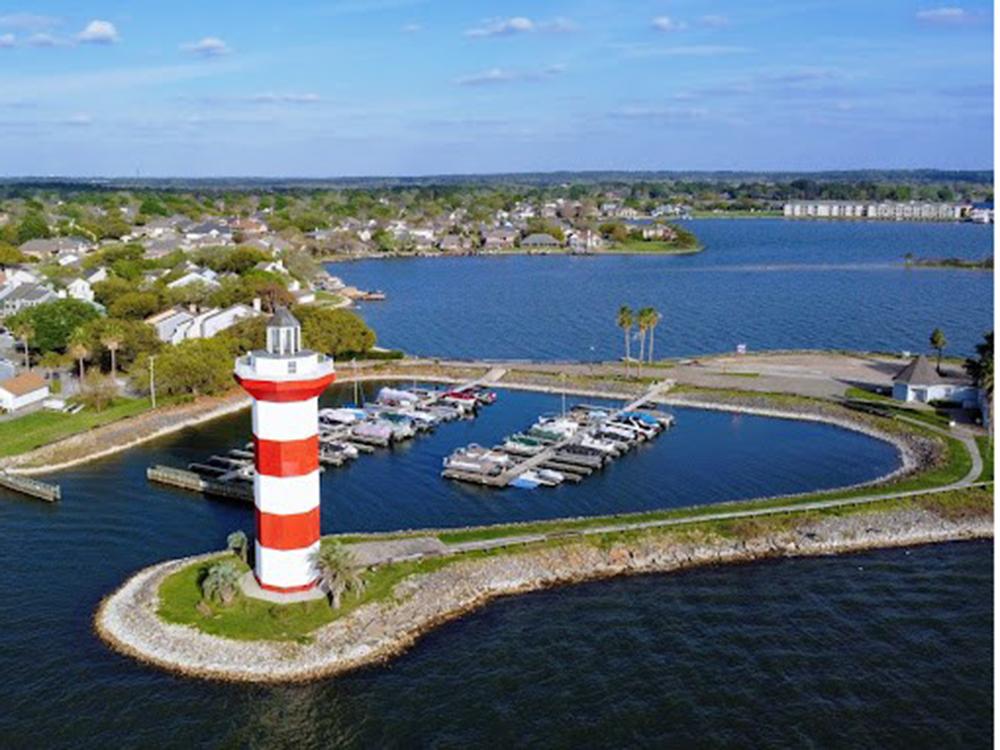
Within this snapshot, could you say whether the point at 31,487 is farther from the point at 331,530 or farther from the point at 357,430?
the point at 357,430

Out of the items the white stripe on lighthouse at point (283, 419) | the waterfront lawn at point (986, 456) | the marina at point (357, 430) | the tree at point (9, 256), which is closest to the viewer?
the white stripe on lighthouse at point (283, 419)

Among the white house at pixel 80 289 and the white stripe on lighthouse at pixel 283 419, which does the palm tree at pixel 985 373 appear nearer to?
the white stripe on lighthouse at pixel 283 419

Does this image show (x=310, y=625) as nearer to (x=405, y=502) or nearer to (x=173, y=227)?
(x=405, y=502)

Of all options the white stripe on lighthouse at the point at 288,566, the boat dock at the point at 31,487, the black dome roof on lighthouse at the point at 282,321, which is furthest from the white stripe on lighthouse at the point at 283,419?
the boat dock at the point at 31,487

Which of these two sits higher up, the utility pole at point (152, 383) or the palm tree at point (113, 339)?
the palm tree at point (113, 339)

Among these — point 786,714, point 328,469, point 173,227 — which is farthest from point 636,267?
point 786,714

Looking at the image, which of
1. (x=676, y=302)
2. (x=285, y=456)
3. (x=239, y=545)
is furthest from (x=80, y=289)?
(x=285, y=456)
